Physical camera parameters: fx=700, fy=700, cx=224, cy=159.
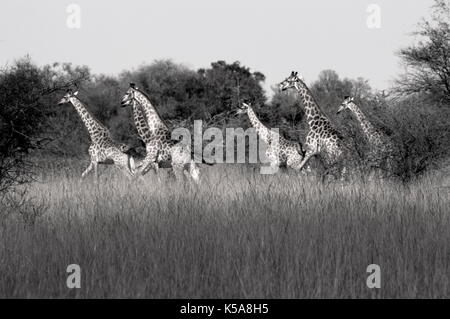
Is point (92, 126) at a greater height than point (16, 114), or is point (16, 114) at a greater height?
point (92, 126)

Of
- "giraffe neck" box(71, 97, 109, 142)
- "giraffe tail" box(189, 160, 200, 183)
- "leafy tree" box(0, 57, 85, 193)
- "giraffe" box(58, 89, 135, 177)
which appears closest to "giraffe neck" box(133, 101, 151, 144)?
"giraffe" box(58, 89, 135, 177)

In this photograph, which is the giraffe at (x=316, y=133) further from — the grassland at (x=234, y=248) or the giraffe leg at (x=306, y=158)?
the grassland at (x=234, y=248)

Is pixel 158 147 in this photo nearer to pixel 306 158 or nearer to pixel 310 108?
pixel 306 158

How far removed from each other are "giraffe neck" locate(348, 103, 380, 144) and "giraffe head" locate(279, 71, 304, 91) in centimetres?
96

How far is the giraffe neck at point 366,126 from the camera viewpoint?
946cm

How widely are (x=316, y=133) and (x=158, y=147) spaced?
2.33 m

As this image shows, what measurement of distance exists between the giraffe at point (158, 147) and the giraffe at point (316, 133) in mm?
1662

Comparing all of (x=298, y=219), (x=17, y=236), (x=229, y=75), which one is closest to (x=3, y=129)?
(x=17, y=236)

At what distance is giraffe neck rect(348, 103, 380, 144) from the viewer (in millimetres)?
9461

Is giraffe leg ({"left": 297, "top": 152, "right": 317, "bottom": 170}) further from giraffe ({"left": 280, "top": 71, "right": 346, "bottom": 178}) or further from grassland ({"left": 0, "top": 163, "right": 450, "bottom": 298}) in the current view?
grassland ({"left": 0, "top": 163, "right": 450, "bottom": 298})

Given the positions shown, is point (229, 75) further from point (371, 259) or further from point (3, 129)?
point (371, 259)

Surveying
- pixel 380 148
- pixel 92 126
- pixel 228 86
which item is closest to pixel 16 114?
pixel 92 126

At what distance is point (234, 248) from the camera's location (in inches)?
182

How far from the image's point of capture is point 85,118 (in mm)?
11469
